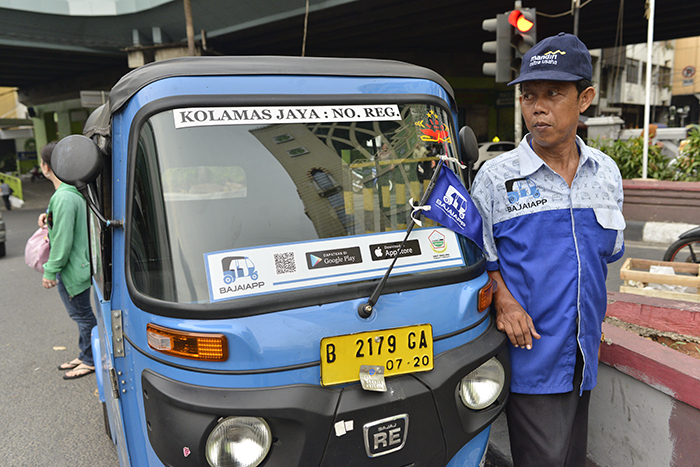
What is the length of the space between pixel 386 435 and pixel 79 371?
397cm

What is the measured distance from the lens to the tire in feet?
17.4

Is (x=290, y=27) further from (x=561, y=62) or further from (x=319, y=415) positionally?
(x=319, y=415)

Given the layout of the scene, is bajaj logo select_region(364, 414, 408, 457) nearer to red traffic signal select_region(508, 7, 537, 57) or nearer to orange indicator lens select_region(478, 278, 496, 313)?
orange indicator lens select_region(478, 278, 496, 313)

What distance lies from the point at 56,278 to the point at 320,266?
11.0 feet

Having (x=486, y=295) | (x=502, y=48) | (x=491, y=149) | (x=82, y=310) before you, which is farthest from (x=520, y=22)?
(x=491, y=149)

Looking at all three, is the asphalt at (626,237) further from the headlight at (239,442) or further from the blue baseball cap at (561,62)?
the blue baseball cap at (561,62)

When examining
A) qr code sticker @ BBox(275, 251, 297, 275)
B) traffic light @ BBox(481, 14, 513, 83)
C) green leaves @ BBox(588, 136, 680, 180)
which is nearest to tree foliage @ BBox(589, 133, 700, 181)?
green leaves @ BBox(588, 136, 680, 180)

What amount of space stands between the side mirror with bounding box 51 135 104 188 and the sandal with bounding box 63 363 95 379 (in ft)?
10.9

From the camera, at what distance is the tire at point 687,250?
531 cm

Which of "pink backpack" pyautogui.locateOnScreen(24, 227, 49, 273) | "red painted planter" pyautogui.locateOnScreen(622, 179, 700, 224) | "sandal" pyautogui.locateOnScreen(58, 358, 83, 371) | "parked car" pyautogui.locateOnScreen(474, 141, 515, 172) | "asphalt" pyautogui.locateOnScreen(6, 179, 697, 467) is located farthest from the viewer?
"parked car" pyautogui.locateOnScreen(474, 141, 515, 172)

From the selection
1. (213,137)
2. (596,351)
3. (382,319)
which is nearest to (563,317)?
(596,351)

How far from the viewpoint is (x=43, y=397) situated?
439cm

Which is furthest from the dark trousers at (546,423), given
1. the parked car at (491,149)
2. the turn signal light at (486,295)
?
the parked car at (491,149)

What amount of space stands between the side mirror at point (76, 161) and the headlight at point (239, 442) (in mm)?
1128
